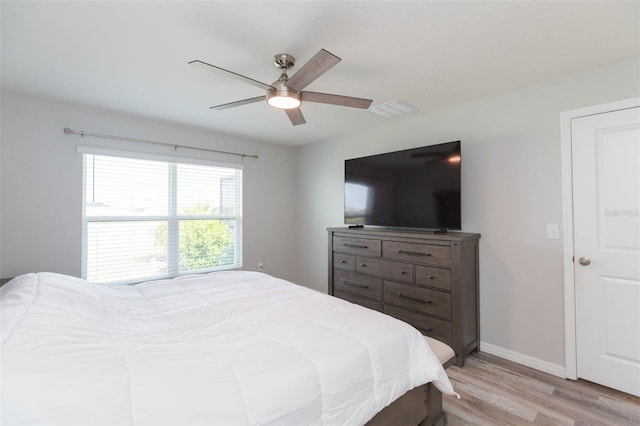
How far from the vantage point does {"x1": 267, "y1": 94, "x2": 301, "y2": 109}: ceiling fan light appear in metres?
1.87

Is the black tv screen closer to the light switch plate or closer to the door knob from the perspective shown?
the light switch plate

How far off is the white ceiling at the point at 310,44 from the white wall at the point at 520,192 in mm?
174

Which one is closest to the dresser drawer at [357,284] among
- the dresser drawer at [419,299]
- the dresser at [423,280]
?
the dresser at [423,280]

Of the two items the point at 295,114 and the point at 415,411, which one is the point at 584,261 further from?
the point at 295,114

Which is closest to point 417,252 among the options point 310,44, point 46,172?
point 310,44

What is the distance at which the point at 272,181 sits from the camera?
452 cm

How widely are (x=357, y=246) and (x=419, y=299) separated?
0.87 metres

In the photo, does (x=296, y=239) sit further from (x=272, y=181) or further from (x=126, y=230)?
(x=126, y=230)

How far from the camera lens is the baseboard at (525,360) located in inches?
93.0

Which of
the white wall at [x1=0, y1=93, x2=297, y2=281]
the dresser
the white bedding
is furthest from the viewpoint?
the white wall at [x1=0, y1=93, x2=297, y2=281]

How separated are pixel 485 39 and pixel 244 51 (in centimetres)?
154

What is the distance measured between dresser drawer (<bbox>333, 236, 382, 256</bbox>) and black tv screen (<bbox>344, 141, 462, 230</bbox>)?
33 centimetres

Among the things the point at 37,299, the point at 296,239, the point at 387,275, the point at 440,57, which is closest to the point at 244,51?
the point at 440,57

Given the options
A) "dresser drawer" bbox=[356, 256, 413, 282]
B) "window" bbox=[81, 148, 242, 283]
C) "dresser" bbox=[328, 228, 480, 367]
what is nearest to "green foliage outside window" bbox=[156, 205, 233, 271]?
"window" bbox=[81, 148, 242, 283]
